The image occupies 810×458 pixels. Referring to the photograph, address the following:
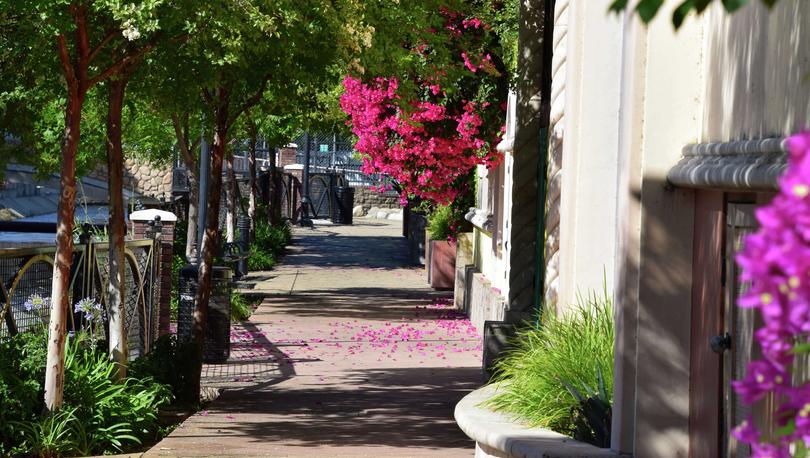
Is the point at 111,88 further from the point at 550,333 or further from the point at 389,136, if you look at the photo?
the point at 389,136

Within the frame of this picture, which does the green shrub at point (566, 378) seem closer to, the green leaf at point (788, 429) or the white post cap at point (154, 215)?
the green leaf at point (788, 429)

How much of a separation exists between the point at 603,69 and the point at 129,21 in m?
2.96

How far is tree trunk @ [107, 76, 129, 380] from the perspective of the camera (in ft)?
32.9

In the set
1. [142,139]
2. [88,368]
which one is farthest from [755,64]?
[142,139]

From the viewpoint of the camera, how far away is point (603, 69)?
8.11 meters

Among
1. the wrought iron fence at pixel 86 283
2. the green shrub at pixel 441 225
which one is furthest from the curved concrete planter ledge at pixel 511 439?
the green shrub at pixel 441 225

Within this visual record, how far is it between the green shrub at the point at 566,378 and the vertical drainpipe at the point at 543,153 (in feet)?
11.4

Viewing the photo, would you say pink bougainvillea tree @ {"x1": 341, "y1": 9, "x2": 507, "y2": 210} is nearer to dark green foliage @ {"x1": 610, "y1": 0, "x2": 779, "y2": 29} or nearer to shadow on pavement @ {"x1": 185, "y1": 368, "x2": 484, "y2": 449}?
shadow on pavement @ {"x1": 185, "y1": 368, "x2": 484, "y2": 449}

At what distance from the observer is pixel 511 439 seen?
624 centimetres

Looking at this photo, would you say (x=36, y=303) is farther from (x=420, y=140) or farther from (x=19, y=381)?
(x=420, y=140)

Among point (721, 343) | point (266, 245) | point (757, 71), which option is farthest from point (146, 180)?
point (757, 71)

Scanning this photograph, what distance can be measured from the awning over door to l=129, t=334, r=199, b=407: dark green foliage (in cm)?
648

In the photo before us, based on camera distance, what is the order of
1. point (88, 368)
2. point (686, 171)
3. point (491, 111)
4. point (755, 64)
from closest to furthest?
1. point (755, 64)
2. point (686, 171)
3. point (88, 368)
4. point (491, 111)

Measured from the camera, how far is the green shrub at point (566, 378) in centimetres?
677
